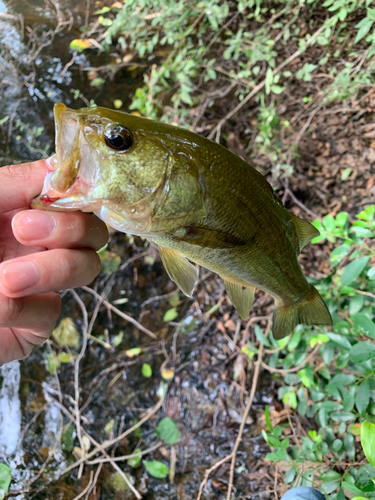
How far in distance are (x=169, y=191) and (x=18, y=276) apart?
1.56 feet

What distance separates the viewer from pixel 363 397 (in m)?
1.41

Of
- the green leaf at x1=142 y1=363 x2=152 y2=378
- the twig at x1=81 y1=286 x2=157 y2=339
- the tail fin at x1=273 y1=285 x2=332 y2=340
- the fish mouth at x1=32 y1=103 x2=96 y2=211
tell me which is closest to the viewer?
the fish mouth at x1=32 y1=103 x2=96 y2=211

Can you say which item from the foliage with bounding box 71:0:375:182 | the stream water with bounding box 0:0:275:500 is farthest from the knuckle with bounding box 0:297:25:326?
the foliage with bounding box 71:0:375:182

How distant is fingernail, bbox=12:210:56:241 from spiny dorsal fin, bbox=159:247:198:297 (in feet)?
1.14

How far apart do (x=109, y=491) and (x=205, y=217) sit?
→ 2593 millimetres

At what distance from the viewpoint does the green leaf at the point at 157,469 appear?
2.47 meters

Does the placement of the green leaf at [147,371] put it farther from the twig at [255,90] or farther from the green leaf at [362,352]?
the twig at [255,90]

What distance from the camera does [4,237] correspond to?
46.4 inches

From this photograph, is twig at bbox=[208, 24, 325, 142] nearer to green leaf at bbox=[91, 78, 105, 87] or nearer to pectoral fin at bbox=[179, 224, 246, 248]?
green leaf at bbox=[91, 78, 105, 87]

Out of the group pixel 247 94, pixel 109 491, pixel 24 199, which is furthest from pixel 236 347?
pixel 247 94

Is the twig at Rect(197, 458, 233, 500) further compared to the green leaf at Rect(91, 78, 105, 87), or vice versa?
the green leaf at Rect(91, 78, 105, 87)

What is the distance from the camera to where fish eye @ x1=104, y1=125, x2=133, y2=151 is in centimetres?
86

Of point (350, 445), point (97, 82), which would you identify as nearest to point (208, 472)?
point (350, 445)

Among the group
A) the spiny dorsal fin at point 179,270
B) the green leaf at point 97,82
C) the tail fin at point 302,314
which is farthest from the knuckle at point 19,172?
the green leaf at point 97,82
